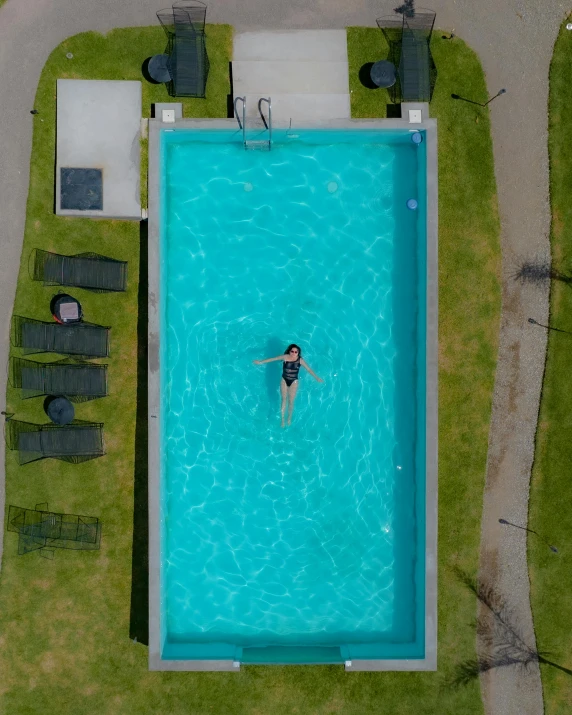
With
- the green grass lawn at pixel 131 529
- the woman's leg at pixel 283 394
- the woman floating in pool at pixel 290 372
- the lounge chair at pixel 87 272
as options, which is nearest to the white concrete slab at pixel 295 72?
the green grass lawn at pixel 131 529

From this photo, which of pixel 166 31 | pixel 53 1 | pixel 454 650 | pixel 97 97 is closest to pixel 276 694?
pixel 454 650

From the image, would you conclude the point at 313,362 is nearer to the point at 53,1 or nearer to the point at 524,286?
the point at 524,286

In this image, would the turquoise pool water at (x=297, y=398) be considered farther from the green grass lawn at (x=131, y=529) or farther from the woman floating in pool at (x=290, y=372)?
the green grass lawn at (x=131, y=529)

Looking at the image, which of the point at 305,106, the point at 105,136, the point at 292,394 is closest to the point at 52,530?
the point at 292,394

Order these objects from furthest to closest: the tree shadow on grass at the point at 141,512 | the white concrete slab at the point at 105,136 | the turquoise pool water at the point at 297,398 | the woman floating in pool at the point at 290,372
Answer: the tree shadow on grass at the point at 141,512 < the turquoise pool water at the point at 297,398 < the white concrete slab at the point at 105,136 < the woman floating in pool at the point at 290,372

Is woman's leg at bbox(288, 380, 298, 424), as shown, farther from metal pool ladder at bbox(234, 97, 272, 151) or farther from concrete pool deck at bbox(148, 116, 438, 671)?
metal pool ladder at bbox(234, 97, 272, 151)

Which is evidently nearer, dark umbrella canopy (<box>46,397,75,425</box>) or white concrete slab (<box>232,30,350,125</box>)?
white concrete slab (<box>232,30,350,125</box>)

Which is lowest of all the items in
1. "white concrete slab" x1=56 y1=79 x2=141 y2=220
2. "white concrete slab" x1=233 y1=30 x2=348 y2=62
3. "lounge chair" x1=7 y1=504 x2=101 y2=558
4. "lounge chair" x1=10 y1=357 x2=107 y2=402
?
"lounge chair" x1=7 y1=504 x2=101 y2=558

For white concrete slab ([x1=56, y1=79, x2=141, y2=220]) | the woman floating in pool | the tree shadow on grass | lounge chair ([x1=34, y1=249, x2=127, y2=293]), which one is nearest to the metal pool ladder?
white concrete slab ([x1=56, y1=79, x2=141, y2=220])
